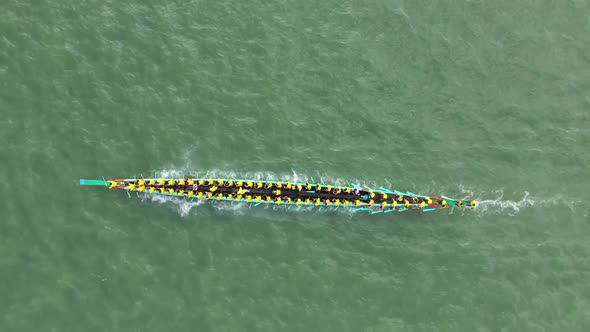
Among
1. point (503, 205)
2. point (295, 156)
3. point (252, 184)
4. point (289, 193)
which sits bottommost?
point (503, 205)

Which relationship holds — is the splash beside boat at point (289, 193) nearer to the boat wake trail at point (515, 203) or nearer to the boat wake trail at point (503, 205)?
the boat wake trail at point (503, 205)

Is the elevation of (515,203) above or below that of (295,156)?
below

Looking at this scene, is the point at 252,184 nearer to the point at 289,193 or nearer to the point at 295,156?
the point at 289,193

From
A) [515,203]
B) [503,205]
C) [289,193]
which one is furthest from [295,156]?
[515,203]

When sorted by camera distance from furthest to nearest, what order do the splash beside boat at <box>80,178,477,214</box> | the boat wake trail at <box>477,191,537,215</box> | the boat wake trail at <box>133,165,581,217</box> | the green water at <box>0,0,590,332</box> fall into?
1. the boat wake trail at <box>477,191,537,215</box>
2. the boat wake trail at <box>133,165,581,217</box>
3. the splash beside boat at <box>80,178,477,214</box>
4. the green water at <box>0,0,590,332</box>

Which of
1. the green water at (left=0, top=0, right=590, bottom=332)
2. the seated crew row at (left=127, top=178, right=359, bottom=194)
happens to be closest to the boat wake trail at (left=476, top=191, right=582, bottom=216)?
the green water at (left=0, top=0, right=590, bottom=332)

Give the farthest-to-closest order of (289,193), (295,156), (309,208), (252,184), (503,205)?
(503,205) → (295,156) → (309,208) → (289,193) → (252,184)

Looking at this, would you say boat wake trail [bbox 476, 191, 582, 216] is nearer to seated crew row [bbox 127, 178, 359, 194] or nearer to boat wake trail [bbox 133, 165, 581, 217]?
boat wake trail [bbox 133, 165, 581, 217]

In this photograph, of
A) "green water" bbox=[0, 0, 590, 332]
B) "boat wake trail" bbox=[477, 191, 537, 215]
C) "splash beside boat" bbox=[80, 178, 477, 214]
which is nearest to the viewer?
"green water" bbox=[0, 0, 590, 332]

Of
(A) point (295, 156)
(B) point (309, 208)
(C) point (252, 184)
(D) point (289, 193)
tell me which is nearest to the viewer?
(C) point (252, 184)
